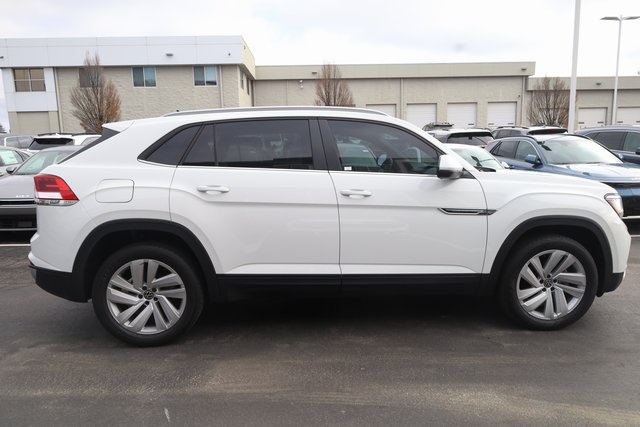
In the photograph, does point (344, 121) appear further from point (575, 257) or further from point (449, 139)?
point (449, 139)

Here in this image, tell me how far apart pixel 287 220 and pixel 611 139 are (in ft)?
34.5

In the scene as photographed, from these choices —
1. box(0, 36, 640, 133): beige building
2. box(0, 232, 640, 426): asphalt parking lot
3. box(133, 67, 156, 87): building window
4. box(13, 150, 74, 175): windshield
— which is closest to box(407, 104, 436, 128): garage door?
box(0, 36, 640, 133): beige building

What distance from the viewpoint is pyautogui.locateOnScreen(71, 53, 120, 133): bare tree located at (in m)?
34.8

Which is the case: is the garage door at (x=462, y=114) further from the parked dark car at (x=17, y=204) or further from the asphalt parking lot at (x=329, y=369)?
the asphalt parking lot at (x=329, y=369)

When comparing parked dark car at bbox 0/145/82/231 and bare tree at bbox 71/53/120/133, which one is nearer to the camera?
parked dark car at bbox 0/145/82/231

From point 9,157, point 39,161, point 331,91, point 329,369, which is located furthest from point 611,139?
point 331,91

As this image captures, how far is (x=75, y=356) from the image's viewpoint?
382 centimetres

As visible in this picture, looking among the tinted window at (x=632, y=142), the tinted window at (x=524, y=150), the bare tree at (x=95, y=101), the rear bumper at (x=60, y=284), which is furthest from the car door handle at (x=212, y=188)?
the bare tree at (x=95, y=101)

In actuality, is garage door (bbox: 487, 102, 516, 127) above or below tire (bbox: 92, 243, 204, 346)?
above

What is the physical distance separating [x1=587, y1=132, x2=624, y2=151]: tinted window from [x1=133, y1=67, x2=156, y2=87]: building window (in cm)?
3508

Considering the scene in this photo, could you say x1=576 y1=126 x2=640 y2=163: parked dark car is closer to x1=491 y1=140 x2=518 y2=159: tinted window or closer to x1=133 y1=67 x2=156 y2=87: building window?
x1=491 y1=140 x2=518 y2=159: tinted window

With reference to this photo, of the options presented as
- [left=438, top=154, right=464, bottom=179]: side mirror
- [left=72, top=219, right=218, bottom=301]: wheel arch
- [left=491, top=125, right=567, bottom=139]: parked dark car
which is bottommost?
[left=72, top=219, right=218, bottom=301]: wheel arch

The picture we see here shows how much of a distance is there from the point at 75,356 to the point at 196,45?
124ft

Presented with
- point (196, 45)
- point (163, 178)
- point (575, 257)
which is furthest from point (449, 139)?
point (196, 45)
